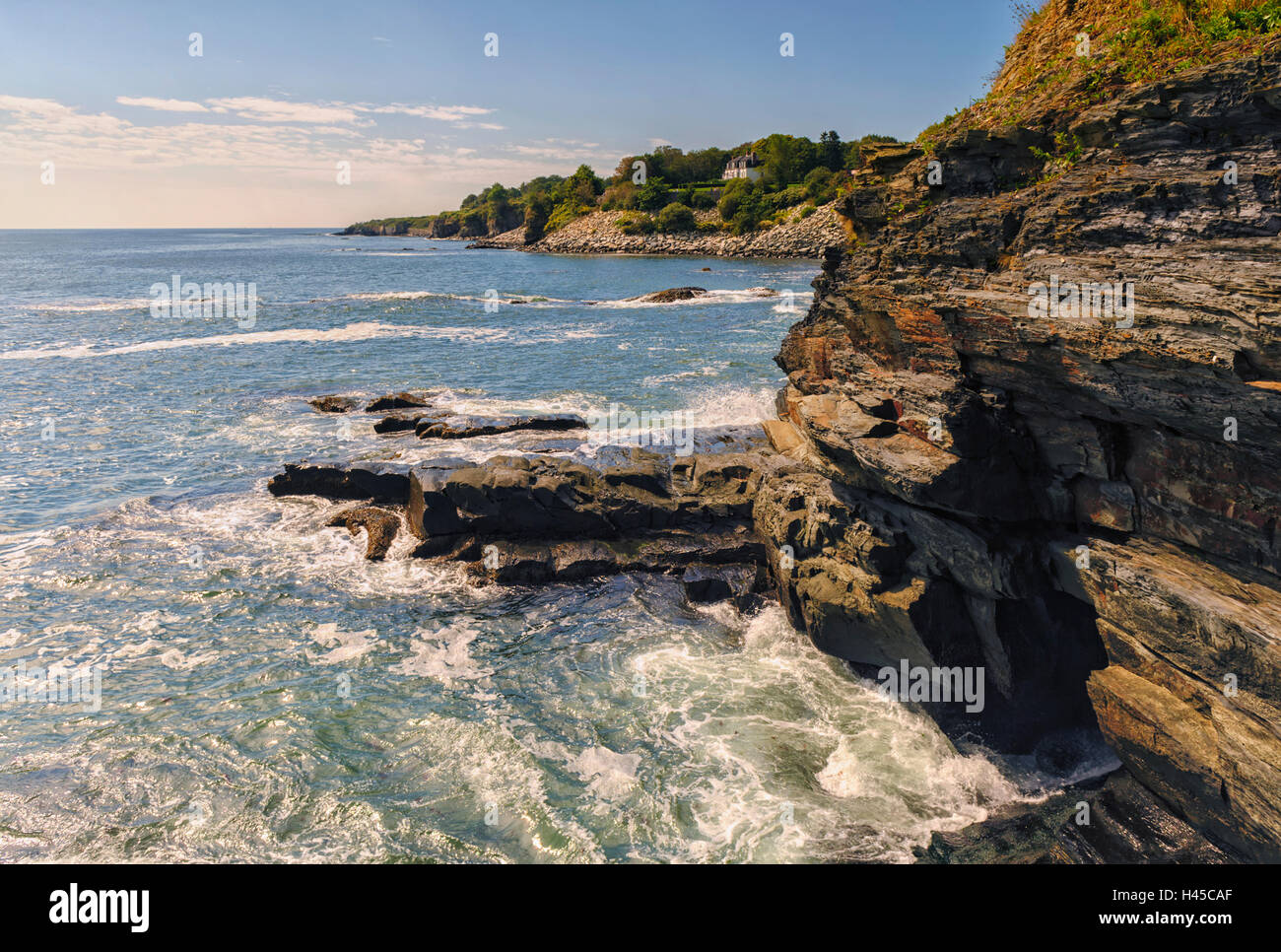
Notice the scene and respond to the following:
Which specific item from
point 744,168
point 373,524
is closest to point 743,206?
point 744,168

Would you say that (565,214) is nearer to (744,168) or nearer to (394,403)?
(744,168)

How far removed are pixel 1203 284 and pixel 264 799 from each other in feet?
48.1

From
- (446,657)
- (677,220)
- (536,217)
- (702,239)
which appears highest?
(536,217)

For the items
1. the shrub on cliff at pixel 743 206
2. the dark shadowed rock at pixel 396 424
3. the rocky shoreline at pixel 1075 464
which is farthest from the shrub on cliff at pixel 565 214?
the rocky shoreline at pixel 1075 464

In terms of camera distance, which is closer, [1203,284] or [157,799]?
[1203,284]

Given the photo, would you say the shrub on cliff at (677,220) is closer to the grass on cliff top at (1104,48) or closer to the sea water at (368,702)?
the sea water at (368,702)

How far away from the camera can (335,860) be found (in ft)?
33.9

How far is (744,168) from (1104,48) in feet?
459

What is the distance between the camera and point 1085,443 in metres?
11.1

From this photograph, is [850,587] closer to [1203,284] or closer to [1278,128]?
[1203,284]

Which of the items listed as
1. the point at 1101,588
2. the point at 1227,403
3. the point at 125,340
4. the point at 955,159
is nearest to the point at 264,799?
the point at 1101,588

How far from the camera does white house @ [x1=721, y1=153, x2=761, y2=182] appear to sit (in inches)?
5468

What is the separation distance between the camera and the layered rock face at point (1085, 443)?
8766 millimetres

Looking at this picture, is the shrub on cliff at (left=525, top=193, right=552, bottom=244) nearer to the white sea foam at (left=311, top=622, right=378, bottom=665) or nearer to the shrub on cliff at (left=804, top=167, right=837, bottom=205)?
the shrub on cliff at (left=804, top=167, right=837, bottom=205)
